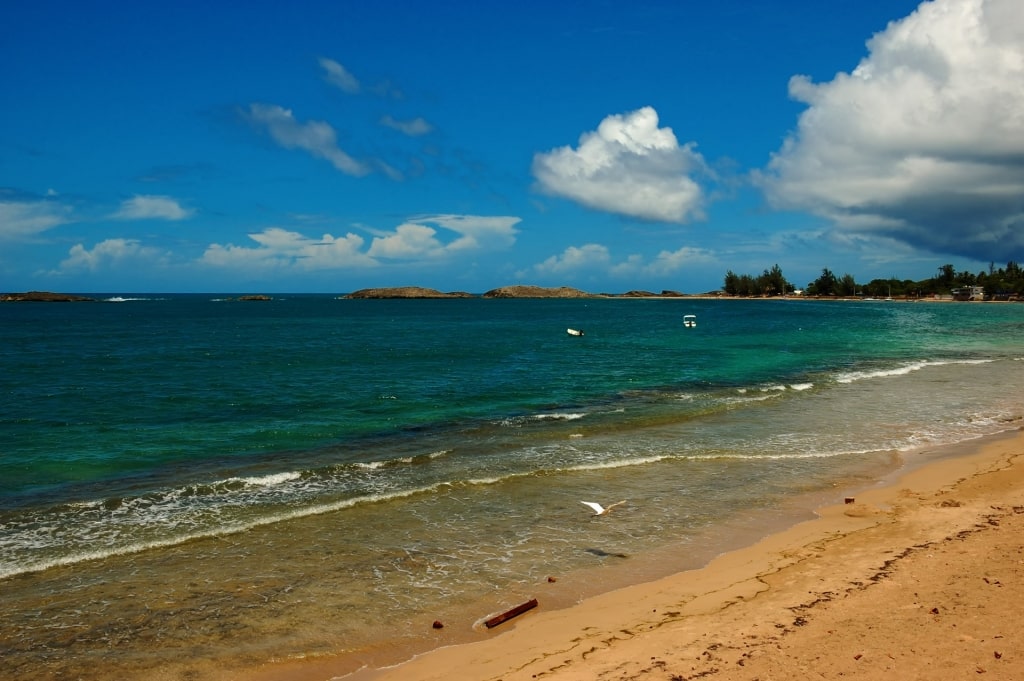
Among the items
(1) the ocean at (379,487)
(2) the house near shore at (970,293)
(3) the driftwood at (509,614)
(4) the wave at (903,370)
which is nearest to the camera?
(3) the driftwood at (509,614)

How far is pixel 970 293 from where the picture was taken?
18150 cm

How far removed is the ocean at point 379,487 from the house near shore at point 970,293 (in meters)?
174

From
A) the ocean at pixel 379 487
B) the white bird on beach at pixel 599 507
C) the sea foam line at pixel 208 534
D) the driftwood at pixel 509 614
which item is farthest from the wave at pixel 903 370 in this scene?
the driftwood at pixel 509 614

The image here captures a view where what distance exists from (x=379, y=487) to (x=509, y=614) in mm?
7867

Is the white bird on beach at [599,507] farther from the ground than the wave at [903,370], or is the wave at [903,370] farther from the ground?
the wave at [903,370]

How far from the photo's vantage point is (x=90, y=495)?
16031 mm

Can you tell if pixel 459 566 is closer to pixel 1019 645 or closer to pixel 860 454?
pixel 1019 645

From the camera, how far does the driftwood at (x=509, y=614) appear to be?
370 inches

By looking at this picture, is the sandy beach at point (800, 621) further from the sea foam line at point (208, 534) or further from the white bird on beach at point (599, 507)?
the sea foam line at point (208, 534)

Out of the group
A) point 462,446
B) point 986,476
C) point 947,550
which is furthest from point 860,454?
point 462,446

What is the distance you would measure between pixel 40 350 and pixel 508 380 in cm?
4270

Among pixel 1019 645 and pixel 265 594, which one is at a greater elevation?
pixel 1019 645

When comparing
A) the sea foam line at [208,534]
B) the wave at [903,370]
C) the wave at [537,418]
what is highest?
the wave at [903,370]

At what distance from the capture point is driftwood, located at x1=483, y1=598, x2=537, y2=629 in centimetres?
941
